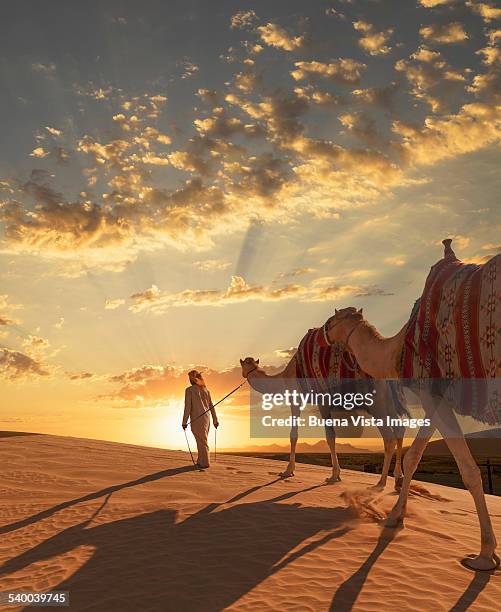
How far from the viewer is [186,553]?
6723 millimetres

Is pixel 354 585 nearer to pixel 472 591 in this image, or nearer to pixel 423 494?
pixel 472 591

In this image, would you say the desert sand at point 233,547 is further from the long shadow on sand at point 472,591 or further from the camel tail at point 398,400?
the camel tail at point 398,400

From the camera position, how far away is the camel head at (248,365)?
1611 cm

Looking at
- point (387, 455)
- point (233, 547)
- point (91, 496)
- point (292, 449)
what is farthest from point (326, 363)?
point (233, 547)

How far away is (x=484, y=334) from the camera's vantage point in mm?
5855

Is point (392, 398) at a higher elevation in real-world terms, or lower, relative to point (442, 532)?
higher

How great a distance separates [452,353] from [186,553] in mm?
4014

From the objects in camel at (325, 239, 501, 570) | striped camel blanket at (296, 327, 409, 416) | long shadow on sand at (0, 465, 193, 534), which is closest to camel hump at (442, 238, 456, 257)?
camel at (325, 239, 501, 570)

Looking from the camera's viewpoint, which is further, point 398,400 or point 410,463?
point 398,400

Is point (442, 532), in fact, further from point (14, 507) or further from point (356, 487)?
point (14, 507)

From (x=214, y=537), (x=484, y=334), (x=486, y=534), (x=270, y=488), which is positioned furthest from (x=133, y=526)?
(x=484, y=334)

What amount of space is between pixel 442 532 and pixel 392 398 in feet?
13.3

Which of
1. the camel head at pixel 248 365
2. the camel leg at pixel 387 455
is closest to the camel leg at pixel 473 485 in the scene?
the camel leg at pixel 387 455

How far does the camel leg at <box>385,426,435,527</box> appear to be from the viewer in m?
7.54
